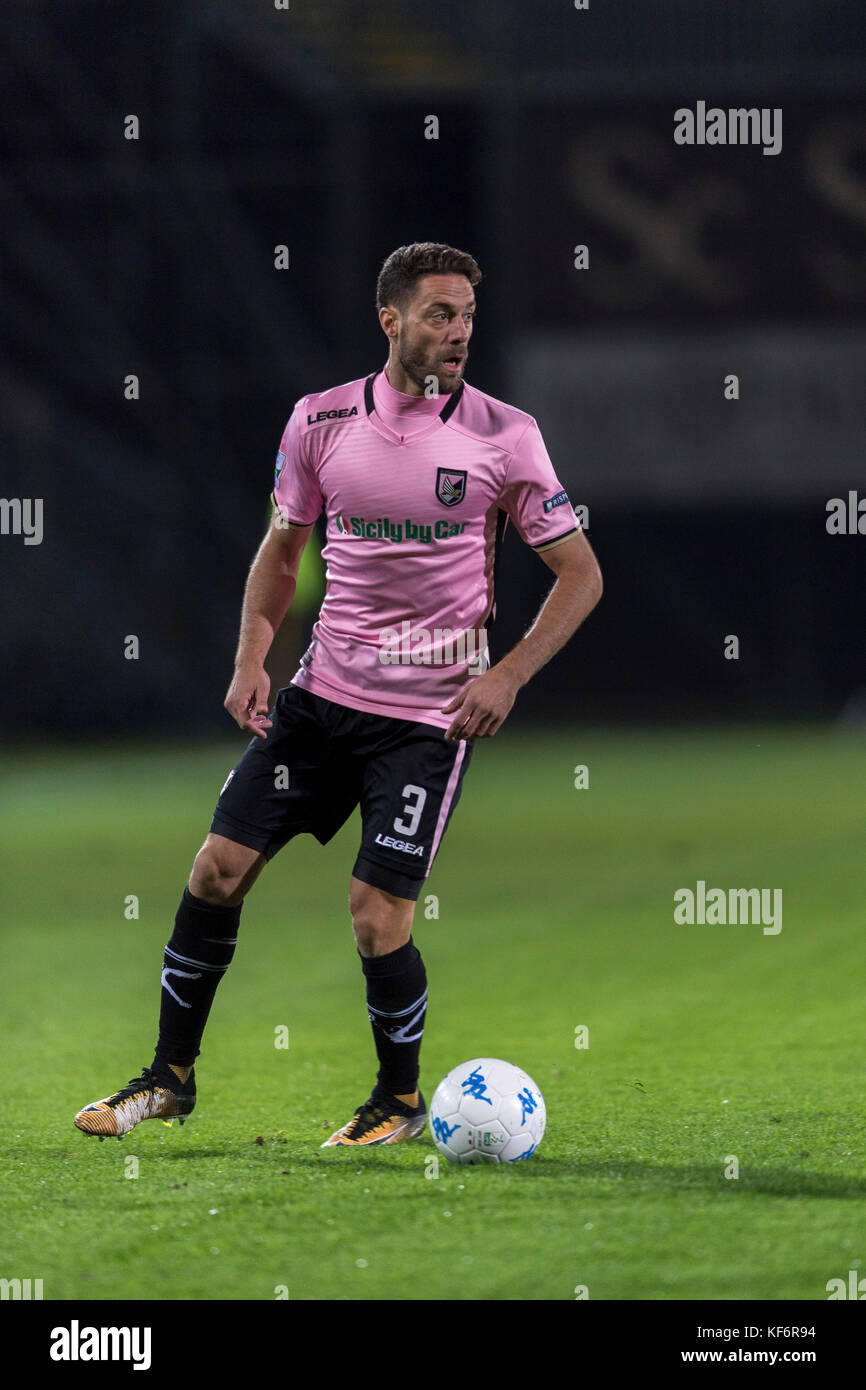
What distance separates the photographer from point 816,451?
22.3 metres

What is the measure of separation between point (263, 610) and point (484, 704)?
87 centimetres

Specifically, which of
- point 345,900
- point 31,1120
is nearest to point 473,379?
point 345,900

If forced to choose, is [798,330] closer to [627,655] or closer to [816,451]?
[816,451]

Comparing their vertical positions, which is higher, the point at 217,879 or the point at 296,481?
the point at 296,481

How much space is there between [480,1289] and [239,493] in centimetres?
2028

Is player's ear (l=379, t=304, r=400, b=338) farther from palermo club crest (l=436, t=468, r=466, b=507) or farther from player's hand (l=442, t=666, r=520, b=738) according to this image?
player's hand (l=442, t=666, r=520, b=738)

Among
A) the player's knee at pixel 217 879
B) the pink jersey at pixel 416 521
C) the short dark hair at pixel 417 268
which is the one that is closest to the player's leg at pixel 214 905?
the player's knee at pixel 217 879

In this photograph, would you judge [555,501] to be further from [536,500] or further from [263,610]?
[263,610]

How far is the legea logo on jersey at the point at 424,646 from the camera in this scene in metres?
5.19

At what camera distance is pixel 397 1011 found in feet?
17.3

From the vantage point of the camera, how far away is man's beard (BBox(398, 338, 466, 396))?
5133 millimetres

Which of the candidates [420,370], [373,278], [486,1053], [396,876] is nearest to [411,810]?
[396,876]

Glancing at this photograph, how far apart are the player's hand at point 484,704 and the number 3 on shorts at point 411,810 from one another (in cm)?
29

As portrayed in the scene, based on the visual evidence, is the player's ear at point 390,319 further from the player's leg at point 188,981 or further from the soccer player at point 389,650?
the player's leg at point 188,981
